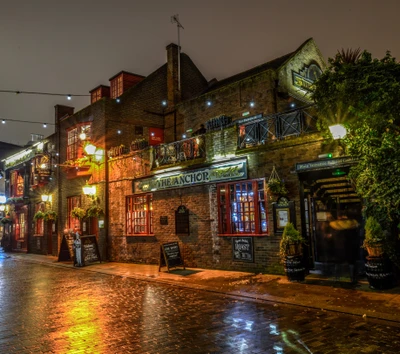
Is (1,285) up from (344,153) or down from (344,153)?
down

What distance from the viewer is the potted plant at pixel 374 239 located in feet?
26.3

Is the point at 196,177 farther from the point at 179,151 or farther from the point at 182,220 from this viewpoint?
the point at 182,220

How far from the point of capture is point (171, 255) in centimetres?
1241

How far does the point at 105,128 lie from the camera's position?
17.3 metres

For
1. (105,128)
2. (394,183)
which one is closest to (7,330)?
(394,183)

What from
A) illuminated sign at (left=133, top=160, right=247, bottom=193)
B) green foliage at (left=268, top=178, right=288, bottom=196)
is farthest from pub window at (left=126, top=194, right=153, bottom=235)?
green foliage at (left=268, top=178, right=288, bottom=196)

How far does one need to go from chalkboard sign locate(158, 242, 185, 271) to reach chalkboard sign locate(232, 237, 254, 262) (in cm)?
208

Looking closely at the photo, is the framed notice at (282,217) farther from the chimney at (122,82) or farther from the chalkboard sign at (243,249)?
the chimney at (122,82)

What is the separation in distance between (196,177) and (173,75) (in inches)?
377

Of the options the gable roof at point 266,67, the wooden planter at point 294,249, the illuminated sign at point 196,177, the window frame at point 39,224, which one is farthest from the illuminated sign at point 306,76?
the window frame at point 39,224

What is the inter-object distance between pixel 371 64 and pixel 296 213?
4463mm

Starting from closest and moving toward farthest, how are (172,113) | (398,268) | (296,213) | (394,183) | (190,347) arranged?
(190,347) < (394,183) < (398,268) < (296,213) < (172,113)

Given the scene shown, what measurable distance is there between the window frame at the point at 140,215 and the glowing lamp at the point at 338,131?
863 centimetres

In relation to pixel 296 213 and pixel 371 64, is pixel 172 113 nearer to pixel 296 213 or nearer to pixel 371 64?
pixel 296 213
